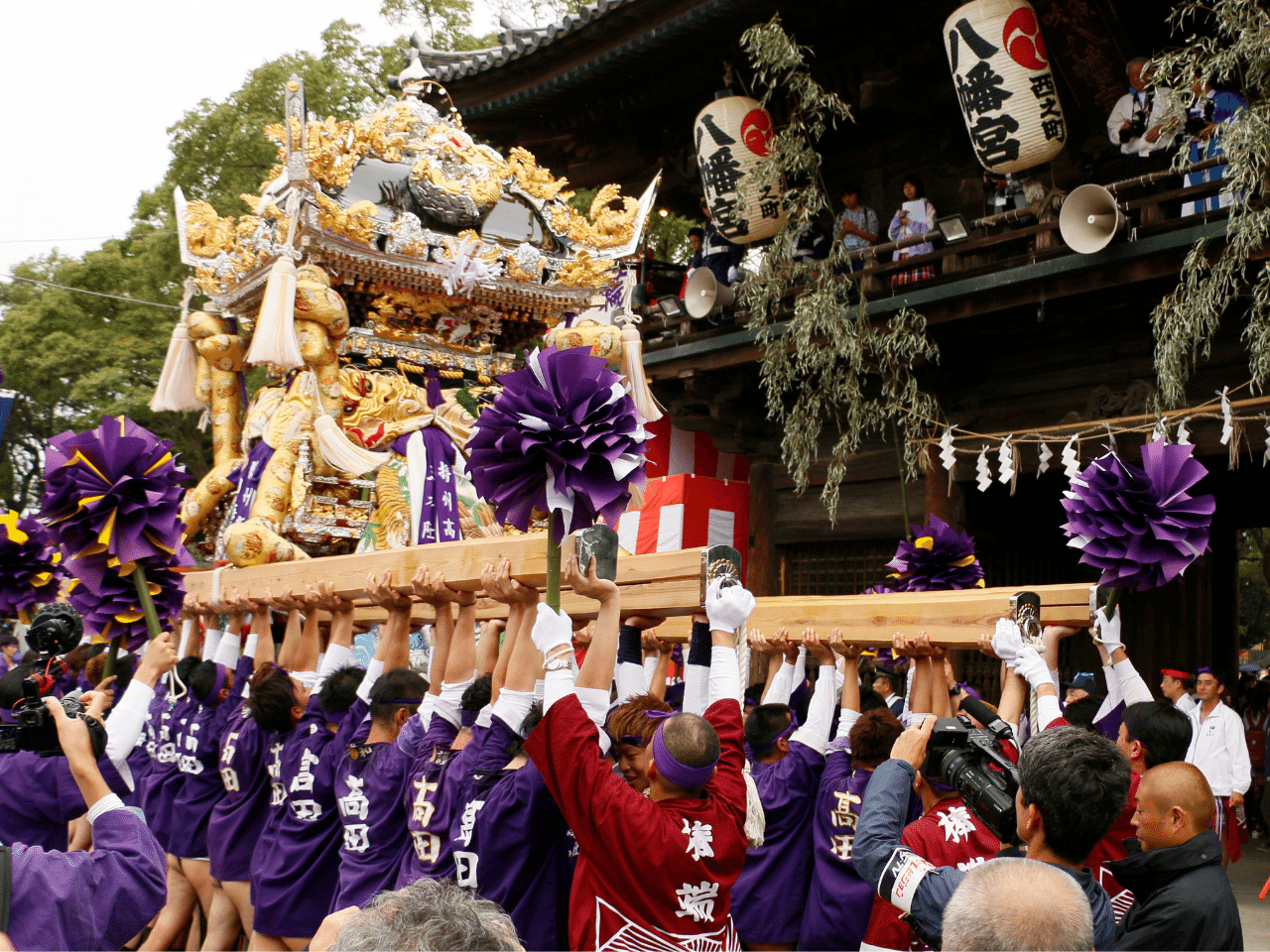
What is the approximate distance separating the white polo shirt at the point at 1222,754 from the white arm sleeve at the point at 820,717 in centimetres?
519

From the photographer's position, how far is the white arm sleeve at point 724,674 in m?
2.88

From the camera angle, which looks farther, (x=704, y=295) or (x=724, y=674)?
(x=704, y=295)

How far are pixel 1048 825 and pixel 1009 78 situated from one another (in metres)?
6.23

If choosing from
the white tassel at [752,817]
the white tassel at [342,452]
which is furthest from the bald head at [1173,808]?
the white tassel at [342,452]

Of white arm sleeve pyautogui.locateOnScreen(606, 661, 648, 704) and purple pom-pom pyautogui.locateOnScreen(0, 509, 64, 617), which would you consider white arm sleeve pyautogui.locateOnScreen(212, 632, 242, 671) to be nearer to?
purple pom-pom pyautogui.locateOnScreen(0, 509, 64, 617)

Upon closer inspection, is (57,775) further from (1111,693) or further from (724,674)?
(1111,693)

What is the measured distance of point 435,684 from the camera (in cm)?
359

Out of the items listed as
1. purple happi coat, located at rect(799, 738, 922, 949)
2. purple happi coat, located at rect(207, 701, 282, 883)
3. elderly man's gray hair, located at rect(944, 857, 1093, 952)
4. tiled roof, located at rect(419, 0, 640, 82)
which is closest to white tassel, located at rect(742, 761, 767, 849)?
purple happi coat, located at rect(799, 738, 922, 949)

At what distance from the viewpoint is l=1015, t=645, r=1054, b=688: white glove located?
3.12 meters

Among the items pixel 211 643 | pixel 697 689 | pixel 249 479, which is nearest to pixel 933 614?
pixel 697 689

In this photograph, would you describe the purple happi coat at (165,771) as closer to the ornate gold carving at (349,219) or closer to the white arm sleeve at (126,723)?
the white arm sleeve at (126,723)

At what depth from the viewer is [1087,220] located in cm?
731

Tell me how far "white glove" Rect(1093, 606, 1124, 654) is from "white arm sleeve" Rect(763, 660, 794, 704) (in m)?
1.20

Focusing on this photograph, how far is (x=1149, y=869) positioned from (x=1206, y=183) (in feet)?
18.5
